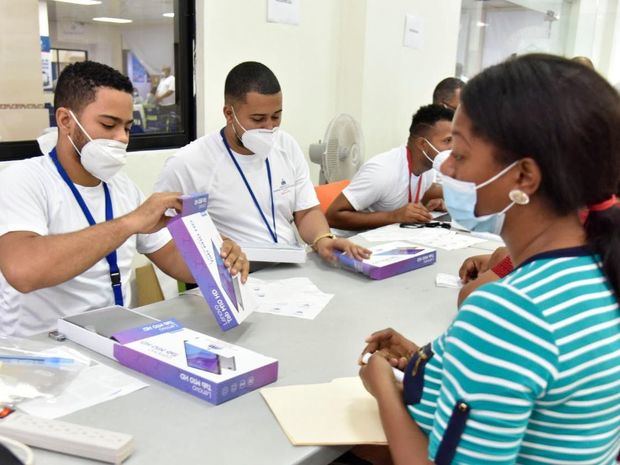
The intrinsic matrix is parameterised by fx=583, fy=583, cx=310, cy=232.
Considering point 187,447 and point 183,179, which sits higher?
point 183,179

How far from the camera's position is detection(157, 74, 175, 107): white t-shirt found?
10.3 ft

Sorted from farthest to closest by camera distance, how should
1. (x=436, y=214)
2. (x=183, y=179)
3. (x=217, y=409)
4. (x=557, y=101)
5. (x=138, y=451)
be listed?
(x=436, y=214) < (x=183, y=179) < (x=217, y=409) < (x=138, y=451) < (x=557, y=101)

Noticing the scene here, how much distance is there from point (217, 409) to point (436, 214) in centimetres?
223

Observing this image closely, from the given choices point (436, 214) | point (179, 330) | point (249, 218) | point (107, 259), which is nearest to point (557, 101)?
point (179, 330)

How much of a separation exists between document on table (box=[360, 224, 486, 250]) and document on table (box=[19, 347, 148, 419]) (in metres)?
1.46

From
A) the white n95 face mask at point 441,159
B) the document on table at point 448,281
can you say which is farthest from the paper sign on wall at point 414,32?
the document on table at point 448,281

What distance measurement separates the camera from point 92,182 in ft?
5.77

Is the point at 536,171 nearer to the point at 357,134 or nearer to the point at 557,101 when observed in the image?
the point at 557,101

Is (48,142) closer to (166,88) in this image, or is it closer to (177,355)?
(177,355)

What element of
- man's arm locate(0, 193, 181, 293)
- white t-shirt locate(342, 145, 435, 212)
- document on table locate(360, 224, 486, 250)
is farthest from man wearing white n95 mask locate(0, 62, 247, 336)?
white t-shirt locate(342, 145, 435, 212)

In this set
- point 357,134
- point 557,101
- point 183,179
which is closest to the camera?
point 557,101

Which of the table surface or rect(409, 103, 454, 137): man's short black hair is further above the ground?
rect(409, 103, 454, 137): man's short black hair

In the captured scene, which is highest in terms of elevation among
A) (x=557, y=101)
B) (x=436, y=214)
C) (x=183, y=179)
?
(x=557, y=101)

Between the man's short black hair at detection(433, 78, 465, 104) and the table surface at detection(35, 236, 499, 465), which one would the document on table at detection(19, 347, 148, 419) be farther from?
the man's short black hair at detection(433, 78, 465, 104)
